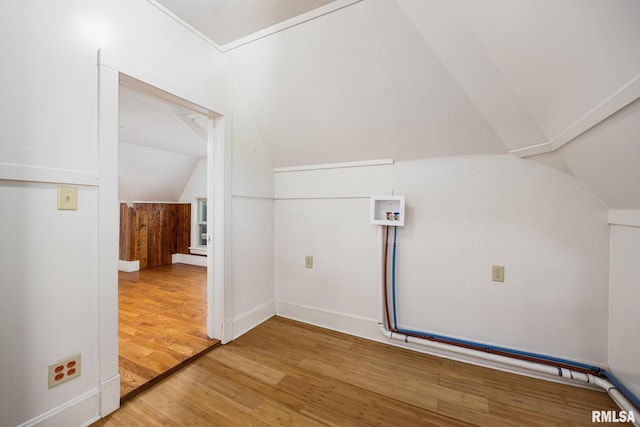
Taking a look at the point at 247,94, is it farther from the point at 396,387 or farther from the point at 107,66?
the point at 396,387

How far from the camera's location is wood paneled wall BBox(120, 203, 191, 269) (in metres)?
4.31

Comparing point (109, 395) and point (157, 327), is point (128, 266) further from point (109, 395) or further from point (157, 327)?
point (109, 395)

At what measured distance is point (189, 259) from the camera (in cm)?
495

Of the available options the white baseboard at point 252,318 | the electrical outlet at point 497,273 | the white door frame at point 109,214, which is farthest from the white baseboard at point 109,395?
the electrical outlet at point 497,273

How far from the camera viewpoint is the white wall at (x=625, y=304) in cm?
136

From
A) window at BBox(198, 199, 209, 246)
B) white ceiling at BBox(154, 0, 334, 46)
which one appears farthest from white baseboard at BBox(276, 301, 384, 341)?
window at BBox(198, 199, 209, 246)

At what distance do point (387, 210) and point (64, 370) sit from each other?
7.16ft

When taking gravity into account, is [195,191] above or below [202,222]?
above

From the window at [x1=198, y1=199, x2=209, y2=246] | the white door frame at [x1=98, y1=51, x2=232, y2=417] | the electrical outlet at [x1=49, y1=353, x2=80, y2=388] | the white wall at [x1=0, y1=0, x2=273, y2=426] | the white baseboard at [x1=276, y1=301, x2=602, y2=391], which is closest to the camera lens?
the white wall at [x1=0, y1=0, x2=273, y2=426]

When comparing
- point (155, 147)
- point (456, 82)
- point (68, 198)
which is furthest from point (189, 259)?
point (456, 82)

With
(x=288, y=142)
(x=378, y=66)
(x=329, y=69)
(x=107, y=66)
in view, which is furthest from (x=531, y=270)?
(x=107, y=66)

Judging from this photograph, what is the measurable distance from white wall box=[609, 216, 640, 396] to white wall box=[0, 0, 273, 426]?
2.86 m

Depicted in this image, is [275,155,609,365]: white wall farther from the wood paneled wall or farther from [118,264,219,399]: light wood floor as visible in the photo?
the wood paneled wall

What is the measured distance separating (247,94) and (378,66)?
115 centimetres
